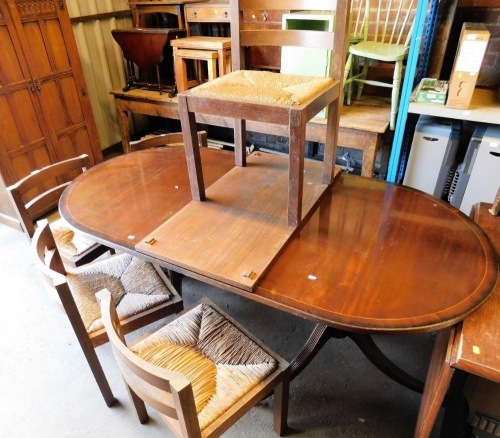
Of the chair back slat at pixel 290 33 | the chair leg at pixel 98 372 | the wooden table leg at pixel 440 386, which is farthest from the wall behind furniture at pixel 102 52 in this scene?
the wooden table leg at pixel 440 386

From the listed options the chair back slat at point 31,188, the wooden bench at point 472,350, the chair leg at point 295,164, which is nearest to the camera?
the wooden bench at point 472,350

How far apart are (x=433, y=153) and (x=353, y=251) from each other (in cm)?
144

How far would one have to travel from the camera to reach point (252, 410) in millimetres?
1470

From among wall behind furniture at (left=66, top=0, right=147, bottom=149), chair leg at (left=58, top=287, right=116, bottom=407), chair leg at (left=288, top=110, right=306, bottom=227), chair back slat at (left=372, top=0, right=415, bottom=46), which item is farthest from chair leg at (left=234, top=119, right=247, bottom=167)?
wall behind furniture at (left=66, top=0, right=147, bottom=149)

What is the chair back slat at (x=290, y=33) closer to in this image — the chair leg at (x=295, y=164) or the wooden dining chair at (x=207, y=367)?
the chair leg at (x=295, y=164)

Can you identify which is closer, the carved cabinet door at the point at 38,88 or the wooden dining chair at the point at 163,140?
the wooden dining chair at the point at 163,140

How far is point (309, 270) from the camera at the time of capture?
103 centimetres

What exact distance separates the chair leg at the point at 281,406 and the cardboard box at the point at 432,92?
1.72 m

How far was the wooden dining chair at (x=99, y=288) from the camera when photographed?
4.04 ft

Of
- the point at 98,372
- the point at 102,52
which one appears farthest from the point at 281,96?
the point at 102,52

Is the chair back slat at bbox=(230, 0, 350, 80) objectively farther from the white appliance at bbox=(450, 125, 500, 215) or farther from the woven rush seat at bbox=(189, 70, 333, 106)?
the white appliance at bbox=(450, 125, 500, 215)

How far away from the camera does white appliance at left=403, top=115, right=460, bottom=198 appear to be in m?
2.15

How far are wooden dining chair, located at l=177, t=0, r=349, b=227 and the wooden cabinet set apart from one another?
171cm

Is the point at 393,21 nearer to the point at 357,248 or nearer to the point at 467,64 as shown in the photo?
the point at 467,64
